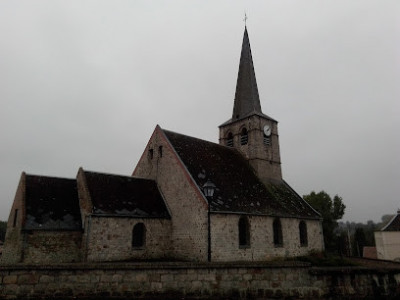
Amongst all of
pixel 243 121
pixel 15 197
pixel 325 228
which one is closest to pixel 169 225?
pixel 15 197

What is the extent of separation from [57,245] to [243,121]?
57.4ft

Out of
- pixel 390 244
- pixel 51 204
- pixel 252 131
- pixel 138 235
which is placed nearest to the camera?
pixel 51 204

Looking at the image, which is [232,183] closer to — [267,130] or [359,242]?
[267,130]

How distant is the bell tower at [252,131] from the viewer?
1029 inches

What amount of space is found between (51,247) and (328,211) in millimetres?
32105

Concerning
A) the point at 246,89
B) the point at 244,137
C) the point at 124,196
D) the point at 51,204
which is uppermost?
the point at 246,89

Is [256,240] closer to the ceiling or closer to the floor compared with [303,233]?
closer to the floor

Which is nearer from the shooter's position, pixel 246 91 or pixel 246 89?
pixel 246 91

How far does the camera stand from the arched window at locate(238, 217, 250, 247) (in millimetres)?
19016

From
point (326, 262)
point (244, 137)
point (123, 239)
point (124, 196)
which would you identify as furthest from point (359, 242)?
point (123, 239)

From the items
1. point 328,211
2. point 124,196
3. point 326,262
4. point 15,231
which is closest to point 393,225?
point 328,211

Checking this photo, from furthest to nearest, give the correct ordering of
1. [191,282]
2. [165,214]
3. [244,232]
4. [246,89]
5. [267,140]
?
[246,89], [267,140], [165,214], [244,232], [191,282]

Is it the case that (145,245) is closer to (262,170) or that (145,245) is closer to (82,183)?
(82,183)

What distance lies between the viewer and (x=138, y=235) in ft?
61.0
